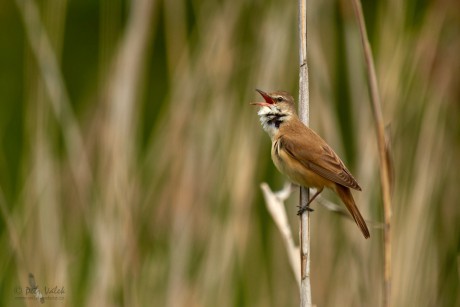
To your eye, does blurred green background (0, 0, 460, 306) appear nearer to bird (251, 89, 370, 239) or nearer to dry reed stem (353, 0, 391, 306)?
bird (251, 89, 370, 239)

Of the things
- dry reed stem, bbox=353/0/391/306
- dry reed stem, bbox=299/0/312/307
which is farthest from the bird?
dry reed stem, bbox=353/0/391/306

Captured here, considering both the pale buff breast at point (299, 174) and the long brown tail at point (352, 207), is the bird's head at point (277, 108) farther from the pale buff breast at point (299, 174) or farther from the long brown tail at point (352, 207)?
the long brown tail at point (352, 207)

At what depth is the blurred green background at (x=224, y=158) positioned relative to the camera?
3.79 m

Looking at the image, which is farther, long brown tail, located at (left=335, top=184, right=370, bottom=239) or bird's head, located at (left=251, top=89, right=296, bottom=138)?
bird's head, located at (left=251, top=89, right=296, bottom=138)

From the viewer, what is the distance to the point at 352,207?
3.45 metres

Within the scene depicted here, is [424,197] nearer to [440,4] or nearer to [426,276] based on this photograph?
[426,276]

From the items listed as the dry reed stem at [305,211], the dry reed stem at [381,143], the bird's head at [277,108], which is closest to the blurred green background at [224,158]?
the bird's head at [277,108]

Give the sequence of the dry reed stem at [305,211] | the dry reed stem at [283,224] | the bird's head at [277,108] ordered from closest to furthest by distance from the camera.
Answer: the dry reed stem at [305,211] → the dry reed stem at [283,224] → the bird's head at [277,108]

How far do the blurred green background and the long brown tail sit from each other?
0.29m

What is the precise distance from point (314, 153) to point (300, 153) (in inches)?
2.5

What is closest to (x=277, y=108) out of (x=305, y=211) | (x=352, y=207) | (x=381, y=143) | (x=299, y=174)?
(x=299, y=174)

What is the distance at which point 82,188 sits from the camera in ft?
12.6

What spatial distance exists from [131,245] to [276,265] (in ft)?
3.20

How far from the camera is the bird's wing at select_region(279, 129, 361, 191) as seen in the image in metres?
3.58
